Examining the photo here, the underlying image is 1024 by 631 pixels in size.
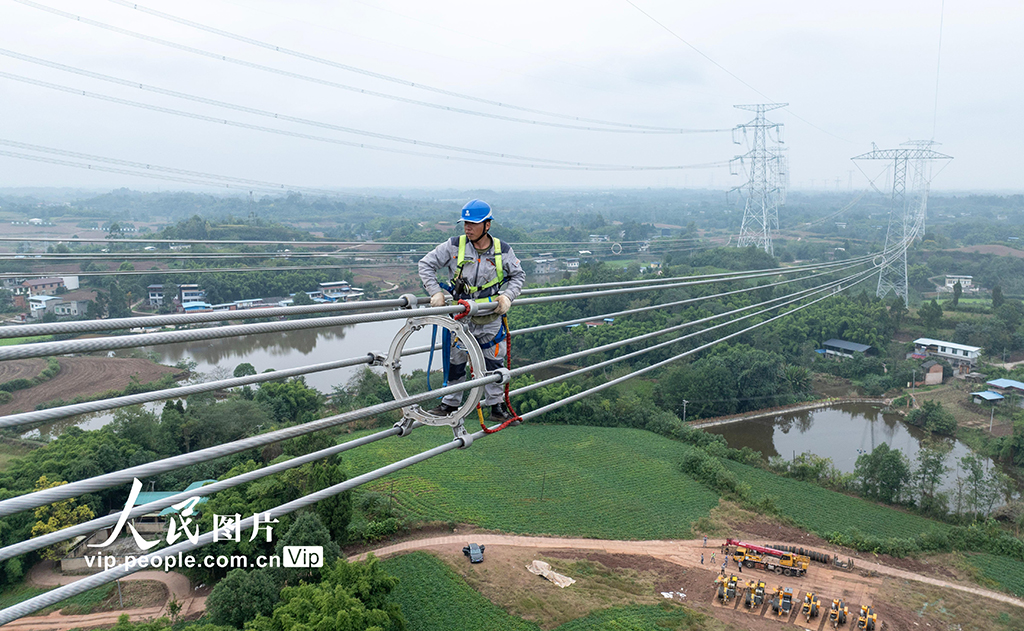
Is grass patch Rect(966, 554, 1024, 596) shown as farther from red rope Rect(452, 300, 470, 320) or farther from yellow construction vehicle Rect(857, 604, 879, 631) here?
red rope Rect(452, 300, 470, 320)

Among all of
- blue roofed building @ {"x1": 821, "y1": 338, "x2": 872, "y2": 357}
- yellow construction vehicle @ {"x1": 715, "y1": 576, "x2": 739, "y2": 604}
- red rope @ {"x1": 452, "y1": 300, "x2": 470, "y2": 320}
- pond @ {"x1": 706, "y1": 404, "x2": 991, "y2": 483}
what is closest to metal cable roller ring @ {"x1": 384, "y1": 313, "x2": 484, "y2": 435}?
red rope @ {"x1": 452, "y1": 300, "x2": 470, "y2": 320}

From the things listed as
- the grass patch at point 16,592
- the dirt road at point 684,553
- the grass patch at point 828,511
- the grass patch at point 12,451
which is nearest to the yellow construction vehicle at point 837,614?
the dirt road at point 684,553

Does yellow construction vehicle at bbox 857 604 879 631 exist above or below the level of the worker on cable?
below

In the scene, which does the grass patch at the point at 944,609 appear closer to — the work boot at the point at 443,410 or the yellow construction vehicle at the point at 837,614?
the yellow construction vehicle at the point at 837,614

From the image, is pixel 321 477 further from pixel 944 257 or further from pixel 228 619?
pixel 944 257

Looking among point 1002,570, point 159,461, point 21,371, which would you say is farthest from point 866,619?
point 21,371

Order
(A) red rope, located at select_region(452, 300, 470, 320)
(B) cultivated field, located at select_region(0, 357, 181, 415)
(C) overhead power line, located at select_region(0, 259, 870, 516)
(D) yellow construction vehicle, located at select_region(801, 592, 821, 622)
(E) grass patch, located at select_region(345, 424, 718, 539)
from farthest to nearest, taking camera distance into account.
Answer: (B) cultivated field, located at select_region(0, 357, 181, 415) → (E) grass patch, located at select_region(345, 424, 718, 539) → (D) yellow construction vehicle, located at select_region(801, 592, 821, 622) → (A) red rope, located at select_region(452, 300, 470, 320) → (C) overhead power line, located at select_region(0, 259, 870, 516)

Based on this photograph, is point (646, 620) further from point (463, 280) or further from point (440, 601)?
point (463, 280)
